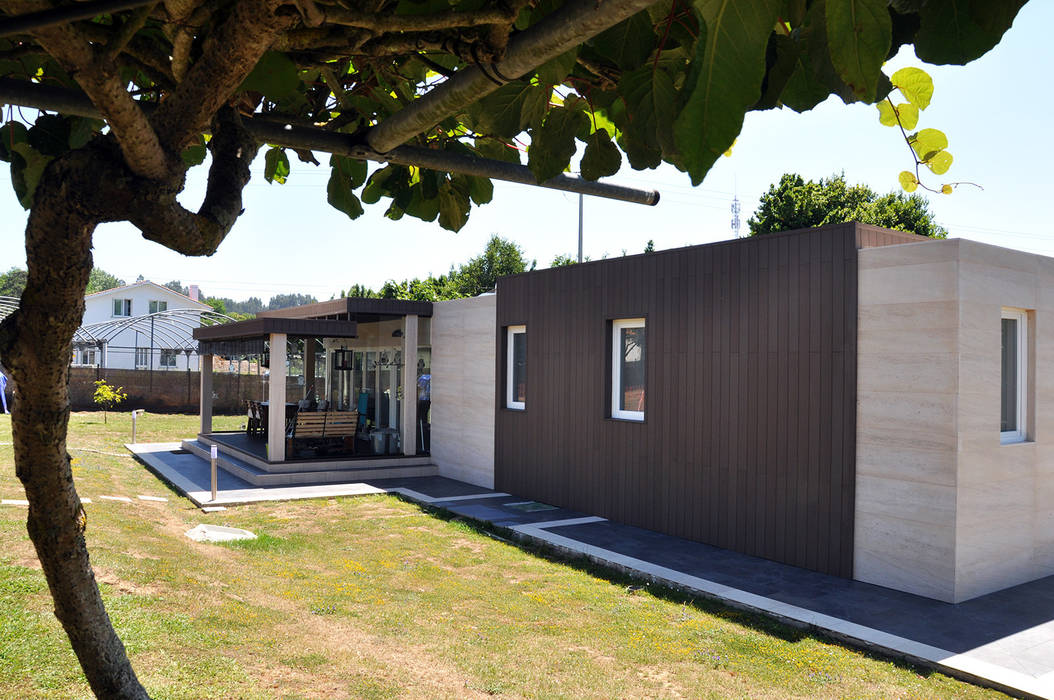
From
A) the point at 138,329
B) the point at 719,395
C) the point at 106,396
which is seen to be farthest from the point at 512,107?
the point at 138,329

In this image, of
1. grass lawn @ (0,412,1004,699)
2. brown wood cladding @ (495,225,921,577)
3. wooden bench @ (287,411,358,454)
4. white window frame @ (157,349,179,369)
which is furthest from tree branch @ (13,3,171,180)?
white window frame @ (157,349,179,369)

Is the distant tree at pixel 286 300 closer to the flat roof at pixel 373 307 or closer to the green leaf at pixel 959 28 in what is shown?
the flat roof at pixel 373 307

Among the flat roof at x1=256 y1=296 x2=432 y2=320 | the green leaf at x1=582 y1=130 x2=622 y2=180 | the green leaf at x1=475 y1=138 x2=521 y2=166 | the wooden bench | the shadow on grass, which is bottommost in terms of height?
the shadow on grass

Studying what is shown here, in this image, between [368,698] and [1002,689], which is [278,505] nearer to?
[368,698]

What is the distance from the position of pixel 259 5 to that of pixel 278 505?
11091mm

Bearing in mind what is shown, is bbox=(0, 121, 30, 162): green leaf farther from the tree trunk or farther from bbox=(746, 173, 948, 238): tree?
bbox=(746, 173, 948, 238): tree

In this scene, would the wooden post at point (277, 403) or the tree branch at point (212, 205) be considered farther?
the wooden post at point (277, 403)

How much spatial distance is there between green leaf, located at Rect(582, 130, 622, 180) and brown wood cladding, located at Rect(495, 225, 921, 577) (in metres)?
6.90

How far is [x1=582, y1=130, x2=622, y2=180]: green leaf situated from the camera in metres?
1.58

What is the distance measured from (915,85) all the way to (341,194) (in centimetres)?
156

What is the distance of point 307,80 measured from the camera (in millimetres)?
1984

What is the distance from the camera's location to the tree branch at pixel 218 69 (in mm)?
1189

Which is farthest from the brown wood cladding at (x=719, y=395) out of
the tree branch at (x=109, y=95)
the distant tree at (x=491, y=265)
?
the distant tree at (x=491, y=265)

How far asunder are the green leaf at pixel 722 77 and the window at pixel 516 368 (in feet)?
40.1
